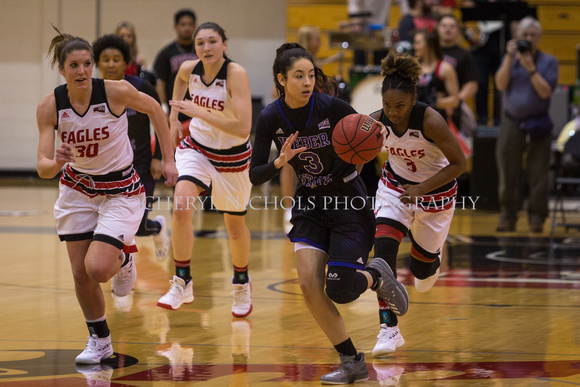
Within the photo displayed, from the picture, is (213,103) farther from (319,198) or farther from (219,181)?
(319,198)

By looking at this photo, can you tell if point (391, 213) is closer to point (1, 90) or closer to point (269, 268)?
point (269, 268)

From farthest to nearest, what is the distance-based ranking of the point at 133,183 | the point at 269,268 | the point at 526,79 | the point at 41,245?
the point at 526,79 < the point at 41,245 < the point at 269,268 < the point at 133,183

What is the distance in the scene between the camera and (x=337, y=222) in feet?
14.1

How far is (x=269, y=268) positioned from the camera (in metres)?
7.63

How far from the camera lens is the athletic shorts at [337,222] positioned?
4.25 metres

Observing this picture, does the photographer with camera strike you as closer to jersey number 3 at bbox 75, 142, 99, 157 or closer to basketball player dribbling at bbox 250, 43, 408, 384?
basketball player dribbling at bbox 250, 43, 408, 384

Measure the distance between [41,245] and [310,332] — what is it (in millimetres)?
4475

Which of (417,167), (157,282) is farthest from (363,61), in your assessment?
(417,167)

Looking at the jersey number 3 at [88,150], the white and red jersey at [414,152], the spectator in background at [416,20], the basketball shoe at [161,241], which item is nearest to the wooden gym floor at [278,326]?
the basketball shoe at [161,241]

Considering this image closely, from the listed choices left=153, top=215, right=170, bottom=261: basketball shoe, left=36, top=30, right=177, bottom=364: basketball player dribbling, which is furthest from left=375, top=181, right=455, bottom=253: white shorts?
left=153, top=215, right=170, bottom=261: basketball shoe

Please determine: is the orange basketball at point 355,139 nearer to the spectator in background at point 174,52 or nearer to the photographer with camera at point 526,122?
the spectator in background at point 174,52

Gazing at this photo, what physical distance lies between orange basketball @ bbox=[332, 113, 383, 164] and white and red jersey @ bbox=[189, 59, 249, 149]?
5.52 ft

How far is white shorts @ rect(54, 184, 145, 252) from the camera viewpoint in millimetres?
4523

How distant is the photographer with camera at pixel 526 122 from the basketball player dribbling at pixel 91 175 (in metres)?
6.30
